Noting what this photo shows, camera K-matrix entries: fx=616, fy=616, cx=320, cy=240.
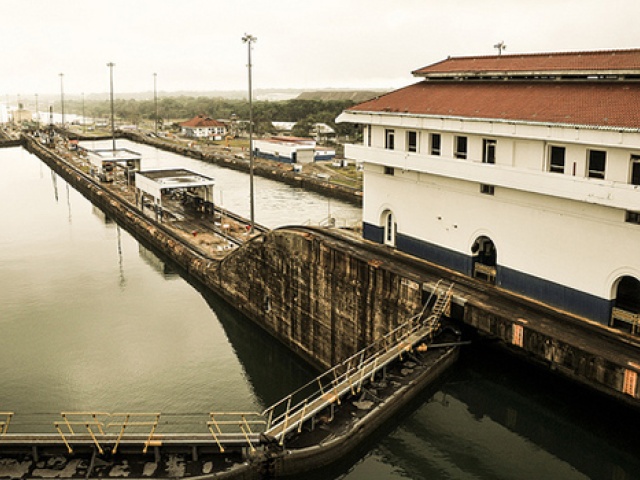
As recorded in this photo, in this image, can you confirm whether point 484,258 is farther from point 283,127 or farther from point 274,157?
point 283,127

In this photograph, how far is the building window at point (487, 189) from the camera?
18344 mm

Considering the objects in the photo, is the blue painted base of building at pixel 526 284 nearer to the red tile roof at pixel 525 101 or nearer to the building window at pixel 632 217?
the building window at pixel 632 217

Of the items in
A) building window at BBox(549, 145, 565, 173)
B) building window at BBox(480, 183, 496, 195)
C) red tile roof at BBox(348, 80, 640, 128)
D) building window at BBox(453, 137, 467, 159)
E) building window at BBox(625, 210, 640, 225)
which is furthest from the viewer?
building window at BBox(453, 137, 467, 159)

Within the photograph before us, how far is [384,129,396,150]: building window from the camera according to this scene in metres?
22.0

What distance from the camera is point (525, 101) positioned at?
17.8 metres

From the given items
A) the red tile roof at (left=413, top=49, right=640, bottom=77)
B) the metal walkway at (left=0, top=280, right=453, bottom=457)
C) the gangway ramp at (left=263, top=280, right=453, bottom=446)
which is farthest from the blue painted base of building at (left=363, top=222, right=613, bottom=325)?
the red tile roof at (left=413, top=49, right=640, bottom=77)

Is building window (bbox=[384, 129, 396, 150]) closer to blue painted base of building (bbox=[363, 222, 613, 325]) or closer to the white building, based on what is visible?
the white building

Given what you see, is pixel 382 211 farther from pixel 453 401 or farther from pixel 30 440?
pixel 30 440

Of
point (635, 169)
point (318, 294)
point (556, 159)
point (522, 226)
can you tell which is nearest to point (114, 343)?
point (318, 294)

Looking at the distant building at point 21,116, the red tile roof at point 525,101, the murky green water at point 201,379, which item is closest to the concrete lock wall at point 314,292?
the murky green water at point 201,379

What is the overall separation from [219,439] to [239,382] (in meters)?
9.32

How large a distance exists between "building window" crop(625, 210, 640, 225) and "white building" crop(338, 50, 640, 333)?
24 millimetres

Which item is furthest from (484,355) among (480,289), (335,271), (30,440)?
(30,440)

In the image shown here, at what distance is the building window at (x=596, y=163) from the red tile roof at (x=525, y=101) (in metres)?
0.85
